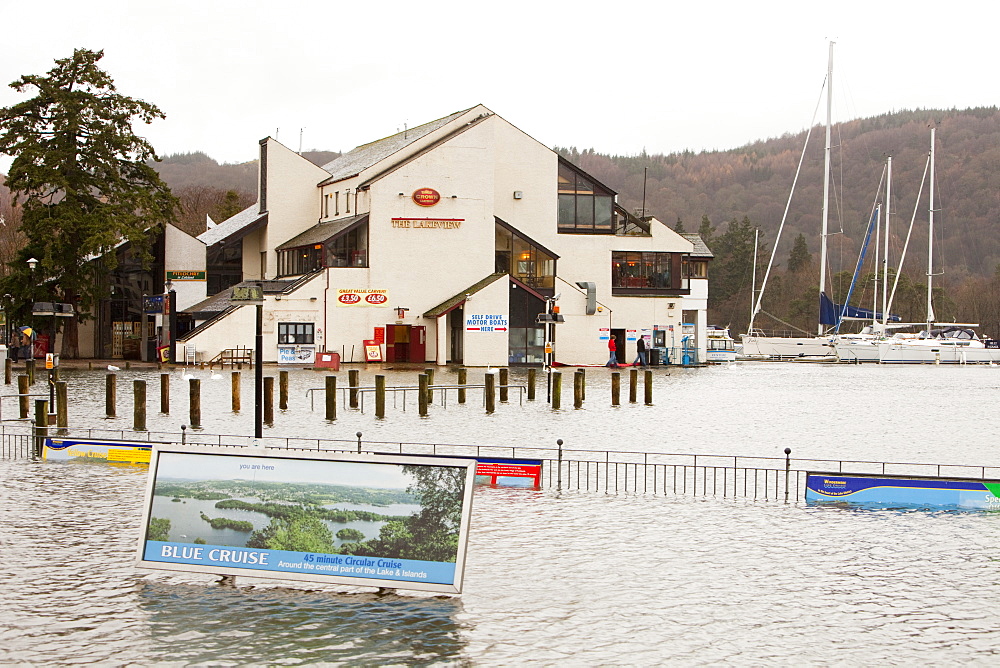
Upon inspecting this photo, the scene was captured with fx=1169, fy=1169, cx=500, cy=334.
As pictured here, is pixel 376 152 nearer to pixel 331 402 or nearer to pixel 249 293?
pixel 331 402

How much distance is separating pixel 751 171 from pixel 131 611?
174395mm

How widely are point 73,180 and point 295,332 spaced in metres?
13.7

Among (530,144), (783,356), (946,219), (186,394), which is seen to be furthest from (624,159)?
(186,394)

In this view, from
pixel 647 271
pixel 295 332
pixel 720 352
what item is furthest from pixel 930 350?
pixel 295 332

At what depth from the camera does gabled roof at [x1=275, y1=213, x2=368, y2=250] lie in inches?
2511

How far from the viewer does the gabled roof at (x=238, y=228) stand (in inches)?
2830

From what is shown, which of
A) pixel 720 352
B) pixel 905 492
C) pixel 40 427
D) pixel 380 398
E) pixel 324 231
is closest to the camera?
pixel 905 492

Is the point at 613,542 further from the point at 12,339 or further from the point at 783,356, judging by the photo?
the point at 783,356

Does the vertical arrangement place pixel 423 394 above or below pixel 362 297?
below

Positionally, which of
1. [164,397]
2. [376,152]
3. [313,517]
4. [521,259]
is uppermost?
[376,152]

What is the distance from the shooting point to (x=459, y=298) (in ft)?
208

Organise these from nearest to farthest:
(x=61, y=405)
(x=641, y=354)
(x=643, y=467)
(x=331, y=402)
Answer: (x=643, y=467) < (x=61, y=405) < (x=331, y=402) < (x=641, y=354)

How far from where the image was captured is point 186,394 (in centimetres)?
4559

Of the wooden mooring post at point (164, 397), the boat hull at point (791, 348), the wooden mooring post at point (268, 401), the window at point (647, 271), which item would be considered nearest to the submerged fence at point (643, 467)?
the wooden mooring post at point (268, 401)
